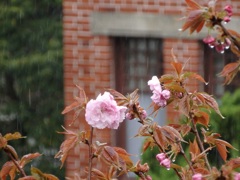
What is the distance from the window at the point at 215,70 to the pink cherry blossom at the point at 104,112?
22.3 ft

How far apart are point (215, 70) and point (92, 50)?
123cm

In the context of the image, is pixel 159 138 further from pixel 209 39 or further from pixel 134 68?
pixel 134 68

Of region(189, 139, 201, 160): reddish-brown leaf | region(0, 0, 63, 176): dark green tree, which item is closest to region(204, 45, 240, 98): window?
region(0, 0, 63, 176): dark green tree

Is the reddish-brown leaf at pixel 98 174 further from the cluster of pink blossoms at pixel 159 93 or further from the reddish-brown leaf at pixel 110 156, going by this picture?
the cluster of pink blossoms at pixel 159 93

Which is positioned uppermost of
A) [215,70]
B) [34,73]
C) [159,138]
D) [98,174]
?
[159,138]

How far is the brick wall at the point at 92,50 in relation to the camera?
32.1 ft

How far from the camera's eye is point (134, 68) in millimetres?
10211

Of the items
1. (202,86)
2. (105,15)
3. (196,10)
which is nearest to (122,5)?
(105,15)

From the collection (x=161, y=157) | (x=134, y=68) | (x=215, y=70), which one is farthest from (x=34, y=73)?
(x=161, y=157)

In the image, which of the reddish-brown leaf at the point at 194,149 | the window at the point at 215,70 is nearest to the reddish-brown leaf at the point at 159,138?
the reddish-brown leaf at the point at 194,149

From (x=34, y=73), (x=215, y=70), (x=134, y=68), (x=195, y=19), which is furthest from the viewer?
(x=34, y=73)

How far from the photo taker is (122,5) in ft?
32.2

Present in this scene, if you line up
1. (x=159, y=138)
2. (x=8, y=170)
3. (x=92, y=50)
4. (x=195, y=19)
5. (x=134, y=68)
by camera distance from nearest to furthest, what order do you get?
(x=195, y=19) < (x=159, y=138) < (x=8, y=170) < (x=92, y=50) < (x=134, y=68)

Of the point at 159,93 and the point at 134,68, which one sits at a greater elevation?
the point at 159,93
